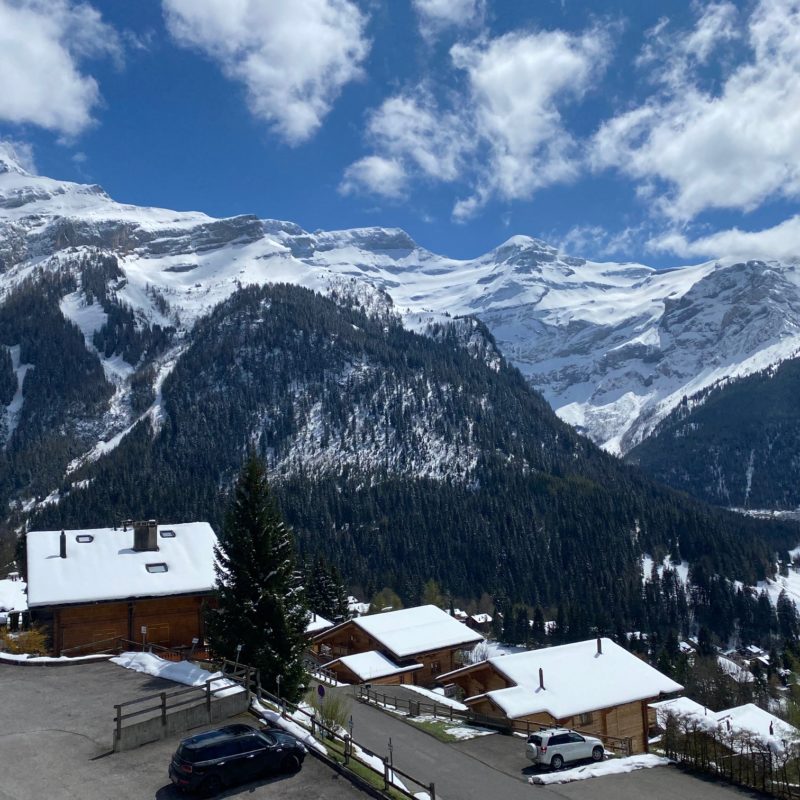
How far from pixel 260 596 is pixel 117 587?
18.2 meters

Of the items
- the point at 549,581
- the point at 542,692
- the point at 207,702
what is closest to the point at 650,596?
the point at 549,581

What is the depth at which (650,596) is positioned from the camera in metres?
182

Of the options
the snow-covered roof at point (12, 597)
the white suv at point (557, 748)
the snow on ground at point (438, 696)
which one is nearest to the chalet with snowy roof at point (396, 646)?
the snow on ground at point (438, 696)

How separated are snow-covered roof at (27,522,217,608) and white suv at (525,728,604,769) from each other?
23.4m

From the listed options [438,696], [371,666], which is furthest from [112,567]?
[438,696]

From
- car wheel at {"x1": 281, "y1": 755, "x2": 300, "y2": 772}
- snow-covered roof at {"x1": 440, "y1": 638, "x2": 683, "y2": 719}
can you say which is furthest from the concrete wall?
snow-covered roof at {"x1": 440, "y1": 638, "x2": 683, "y2": 719}

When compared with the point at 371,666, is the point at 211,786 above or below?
above

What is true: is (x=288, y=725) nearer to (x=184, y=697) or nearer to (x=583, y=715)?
(x=184, y=697)

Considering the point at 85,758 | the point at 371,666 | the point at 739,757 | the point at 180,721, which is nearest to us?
the point at 85,758

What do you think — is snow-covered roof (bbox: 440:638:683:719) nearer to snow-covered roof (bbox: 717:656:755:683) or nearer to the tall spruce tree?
the tall spruce tree

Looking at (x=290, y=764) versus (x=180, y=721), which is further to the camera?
(x=180, y=721)

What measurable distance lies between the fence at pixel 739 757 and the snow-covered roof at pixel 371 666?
27270 mm

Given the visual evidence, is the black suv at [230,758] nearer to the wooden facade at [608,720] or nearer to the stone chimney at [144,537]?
the wooden facade at [608,720]

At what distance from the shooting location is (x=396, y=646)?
59750mm
